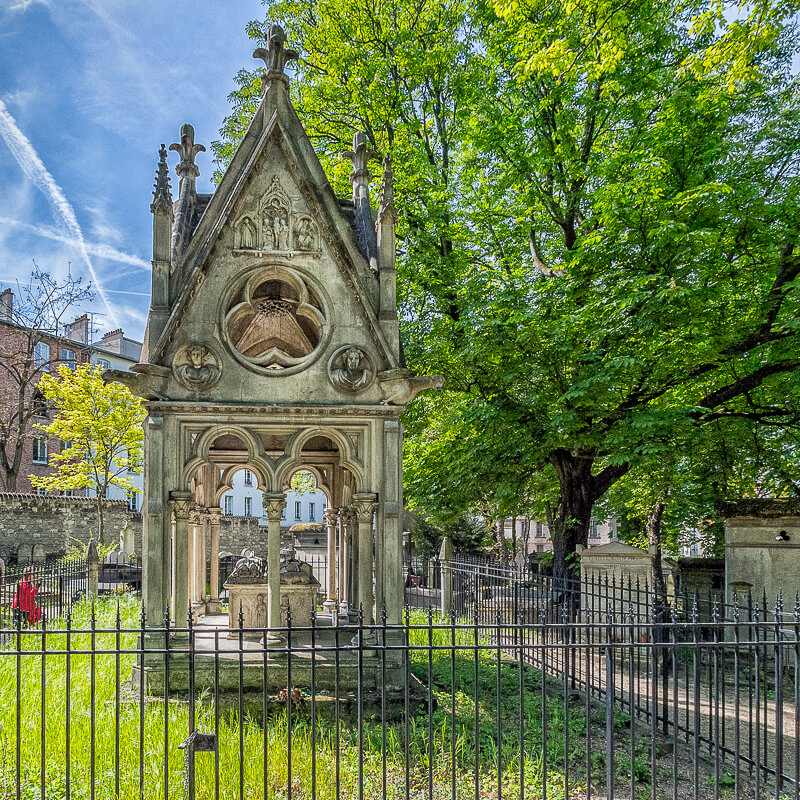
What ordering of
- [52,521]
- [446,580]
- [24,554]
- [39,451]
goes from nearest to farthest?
[446,580] → [24,554] → [52,521] → [39,451]

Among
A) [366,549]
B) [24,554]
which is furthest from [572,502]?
[24,554]

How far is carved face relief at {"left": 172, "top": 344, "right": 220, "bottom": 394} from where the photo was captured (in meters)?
6.80

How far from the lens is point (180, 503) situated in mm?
6688

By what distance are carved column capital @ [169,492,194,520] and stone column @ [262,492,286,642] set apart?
0.77 meters

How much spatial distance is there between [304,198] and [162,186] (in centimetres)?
156

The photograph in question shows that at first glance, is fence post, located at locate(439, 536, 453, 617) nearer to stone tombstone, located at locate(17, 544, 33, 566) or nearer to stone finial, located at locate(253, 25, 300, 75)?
stone finial, located at locate(253, 25, 300, 75)

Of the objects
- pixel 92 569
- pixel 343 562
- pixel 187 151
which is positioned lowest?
pixel 92 569

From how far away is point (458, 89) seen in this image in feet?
41.9

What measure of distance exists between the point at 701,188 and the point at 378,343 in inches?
212

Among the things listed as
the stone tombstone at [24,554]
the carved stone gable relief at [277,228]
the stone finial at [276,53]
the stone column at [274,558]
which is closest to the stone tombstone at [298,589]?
the stone column at [274,558]

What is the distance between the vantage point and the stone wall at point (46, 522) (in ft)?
76.6

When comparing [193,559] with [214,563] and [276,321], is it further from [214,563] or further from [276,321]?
[276,321]

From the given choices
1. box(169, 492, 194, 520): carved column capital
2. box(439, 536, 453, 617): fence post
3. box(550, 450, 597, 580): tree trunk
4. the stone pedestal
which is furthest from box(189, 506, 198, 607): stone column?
Answer: box(550, 450, 597, 580): tree trunk

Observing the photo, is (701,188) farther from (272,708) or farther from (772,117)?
(272,708)
